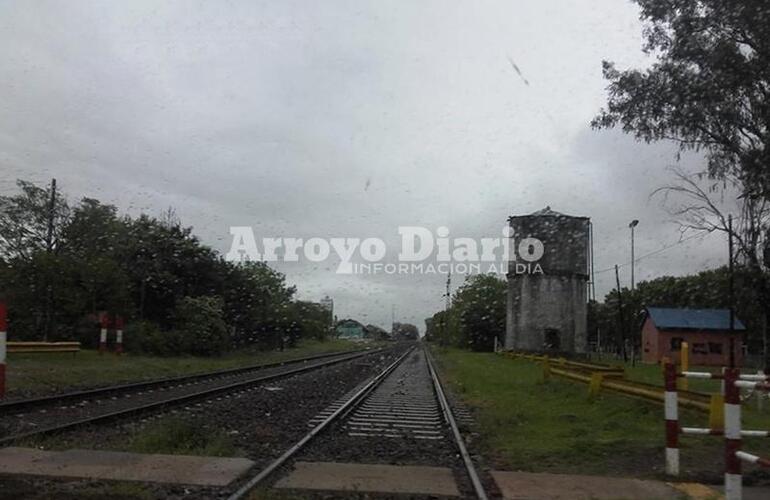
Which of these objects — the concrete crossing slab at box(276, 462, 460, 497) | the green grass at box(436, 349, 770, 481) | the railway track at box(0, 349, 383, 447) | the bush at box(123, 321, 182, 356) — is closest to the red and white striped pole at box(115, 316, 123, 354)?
the bush at box(123, 321, 182, 356)

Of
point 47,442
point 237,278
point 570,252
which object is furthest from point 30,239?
point 47,442

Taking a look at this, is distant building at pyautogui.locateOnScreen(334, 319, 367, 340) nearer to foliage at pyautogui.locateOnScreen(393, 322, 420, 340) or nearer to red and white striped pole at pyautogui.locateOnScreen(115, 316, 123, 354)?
foliage at pyautogui.locateOnScreen(393, 322, 420, 340)

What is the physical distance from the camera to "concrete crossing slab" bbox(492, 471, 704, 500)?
687 cm

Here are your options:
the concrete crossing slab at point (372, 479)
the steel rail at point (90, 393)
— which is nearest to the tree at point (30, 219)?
the steel rail at point (90, 393)

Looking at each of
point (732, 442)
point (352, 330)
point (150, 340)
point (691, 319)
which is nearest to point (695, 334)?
point (691, 319)

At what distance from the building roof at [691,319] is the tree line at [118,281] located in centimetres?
3222

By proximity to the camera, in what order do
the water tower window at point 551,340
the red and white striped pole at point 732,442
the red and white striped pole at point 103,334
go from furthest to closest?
the water tower window at point 551,340, the red and white striped pole at point 103,334, the red and white striped pole at point 732,442

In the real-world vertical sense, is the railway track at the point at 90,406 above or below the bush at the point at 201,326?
below

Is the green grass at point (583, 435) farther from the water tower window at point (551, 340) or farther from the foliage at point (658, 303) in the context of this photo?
the foliage at point (658, 303)

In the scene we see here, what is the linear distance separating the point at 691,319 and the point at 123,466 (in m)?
61.0

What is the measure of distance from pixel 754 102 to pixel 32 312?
31.5 metres

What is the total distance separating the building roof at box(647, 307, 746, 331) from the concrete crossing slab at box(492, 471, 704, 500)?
5672cm

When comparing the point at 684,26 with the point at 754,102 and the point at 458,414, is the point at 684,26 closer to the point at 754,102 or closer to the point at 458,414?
the point at 754,102

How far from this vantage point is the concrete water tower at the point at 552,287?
49.2m
